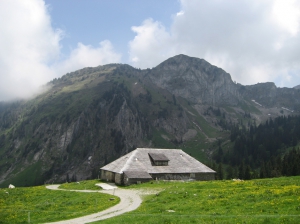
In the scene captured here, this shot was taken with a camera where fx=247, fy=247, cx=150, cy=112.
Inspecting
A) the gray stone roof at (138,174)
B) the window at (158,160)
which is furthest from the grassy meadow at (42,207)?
the window at (158,160)

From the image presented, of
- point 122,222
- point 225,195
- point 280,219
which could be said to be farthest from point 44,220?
point 280,219

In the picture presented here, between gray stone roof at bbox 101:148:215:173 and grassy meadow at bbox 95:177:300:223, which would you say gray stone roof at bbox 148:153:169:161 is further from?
grassy meadow at bbox 95:177:300:223

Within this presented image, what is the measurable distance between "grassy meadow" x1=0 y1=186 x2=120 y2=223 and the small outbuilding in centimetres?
1952

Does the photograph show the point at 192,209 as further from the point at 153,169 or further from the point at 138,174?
the point at 153,169

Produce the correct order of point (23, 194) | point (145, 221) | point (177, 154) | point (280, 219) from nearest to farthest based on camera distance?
point (280, 219) → point (145, 221) → point (23, 194) → point (177, 154)

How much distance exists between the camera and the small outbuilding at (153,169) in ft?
190

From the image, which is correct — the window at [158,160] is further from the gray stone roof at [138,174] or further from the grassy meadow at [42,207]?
the grassy meadow at [42,207]

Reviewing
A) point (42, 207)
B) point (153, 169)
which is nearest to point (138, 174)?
point (153, 169)

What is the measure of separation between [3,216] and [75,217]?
327 inches

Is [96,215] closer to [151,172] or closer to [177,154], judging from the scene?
[151,172]

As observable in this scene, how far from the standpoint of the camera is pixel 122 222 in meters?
21.1

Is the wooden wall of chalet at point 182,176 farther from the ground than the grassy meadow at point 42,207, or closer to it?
farther from the ground

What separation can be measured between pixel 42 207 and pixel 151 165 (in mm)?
36355

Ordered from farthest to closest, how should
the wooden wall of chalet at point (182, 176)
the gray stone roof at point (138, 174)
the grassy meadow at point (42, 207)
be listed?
the wooden wall of chalet at point (182, 176)
the gray stone roof at point (138, 174)
the grassy meadow at point (42, 207)
